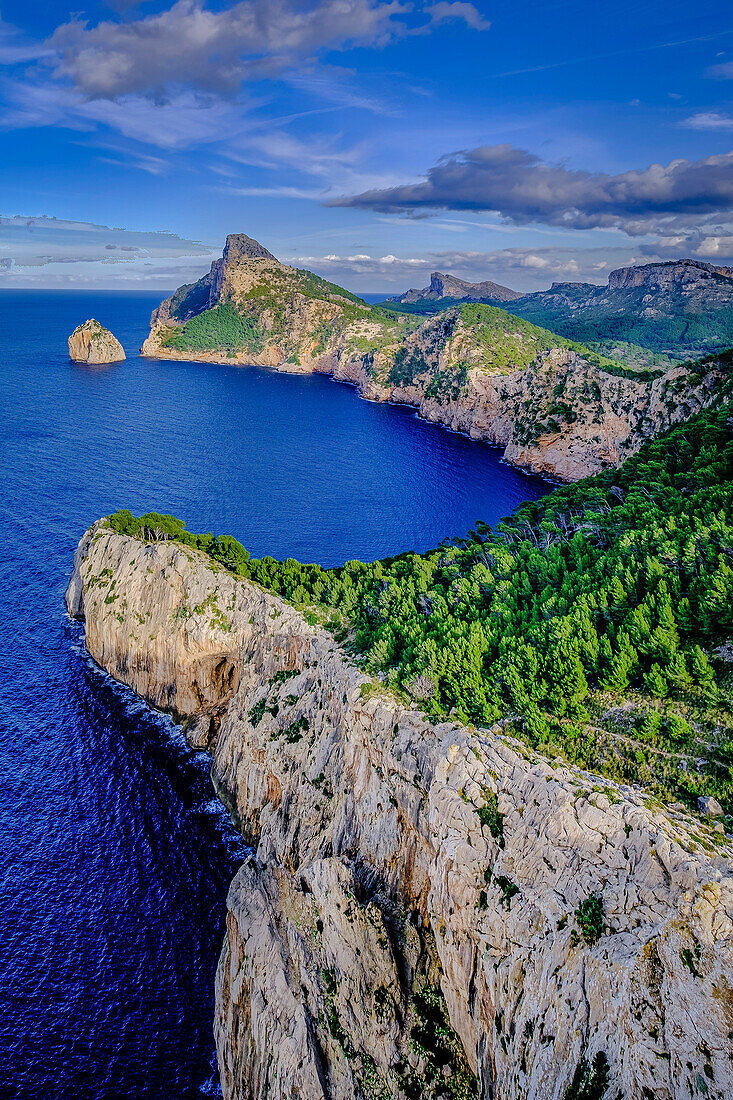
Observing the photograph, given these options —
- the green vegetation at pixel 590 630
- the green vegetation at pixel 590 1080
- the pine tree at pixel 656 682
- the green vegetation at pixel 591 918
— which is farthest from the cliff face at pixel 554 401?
the green vegetation at pixel 590 1080

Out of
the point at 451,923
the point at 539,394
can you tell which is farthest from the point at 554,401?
the point at 451,923

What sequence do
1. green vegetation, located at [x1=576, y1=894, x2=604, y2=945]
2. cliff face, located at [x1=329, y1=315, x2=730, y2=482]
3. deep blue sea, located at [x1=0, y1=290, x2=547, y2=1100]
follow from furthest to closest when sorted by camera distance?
cliff face, located at [x1=329, y1=315, x2=730, y2=482] → deep blue sea, located at [x1=0, y1=290, x2=547, y2=1100] → green vegetation, located at [x1=576, y1=894, x2=604, y2=945]

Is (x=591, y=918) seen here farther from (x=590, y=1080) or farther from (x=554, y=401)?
(x=554, y=401)

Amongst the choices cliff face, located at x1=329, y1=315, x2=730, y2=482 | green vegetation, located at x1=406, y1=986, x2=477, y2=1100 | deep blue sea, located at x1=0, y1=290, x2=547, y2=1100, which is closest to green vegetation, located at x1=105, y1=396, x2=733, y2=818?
green vegetation, located at x1=406, y1=986, x2=477, y2=1100

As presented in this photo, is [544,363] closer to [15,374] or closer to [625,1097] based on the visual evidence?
[625,1097]

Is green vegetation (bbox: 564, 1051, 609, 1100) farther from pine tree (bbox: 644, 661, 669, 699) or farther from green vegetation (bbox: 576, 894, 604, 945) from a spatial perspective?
pine tree (bbox: 644, 661, 669, 699)
